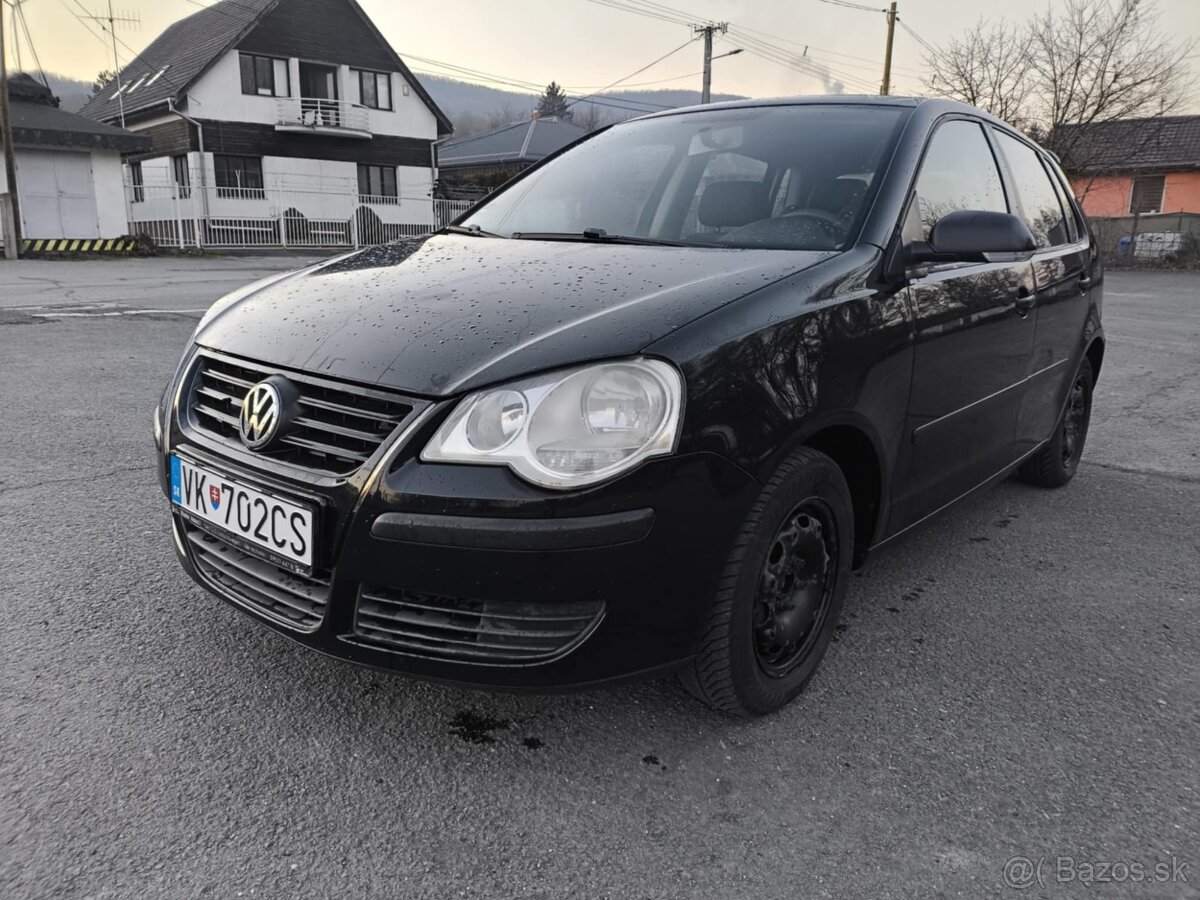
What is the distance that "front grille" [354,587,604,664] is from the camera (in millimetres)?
1854

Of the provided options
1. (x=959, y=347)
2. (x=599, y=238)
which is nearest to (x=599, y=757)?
(x=599, y=238)

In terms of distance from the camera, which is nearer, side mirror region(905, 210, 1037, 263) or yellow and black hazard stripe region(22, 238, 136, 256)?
side mirror region(905, 210, 1037, 263)

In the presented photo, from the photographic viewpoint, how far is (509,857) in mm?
1777

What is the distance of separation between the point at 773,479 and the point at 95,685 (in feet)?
5.87

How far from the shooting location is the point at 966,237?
263cm

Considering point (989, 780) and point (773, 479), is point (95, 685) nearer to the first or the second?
point (773, 479)

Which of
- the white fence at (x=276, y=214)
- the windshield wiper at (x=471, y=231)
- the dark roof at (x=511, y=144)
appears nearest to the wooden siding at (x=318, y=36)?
the white fence at (x=276, y=214)

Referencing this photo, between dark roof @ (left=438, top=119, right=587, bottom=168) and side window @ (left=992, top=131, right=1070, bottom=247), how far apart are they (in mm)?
38038

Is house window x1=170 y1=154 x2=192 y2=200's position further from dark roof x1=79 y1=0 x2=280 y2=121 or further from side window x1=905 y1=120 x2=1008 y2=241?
side window x1=905 y1=120 x2=1008 y2=241

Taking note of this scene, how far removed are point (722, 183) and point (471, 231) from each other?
0.90 m

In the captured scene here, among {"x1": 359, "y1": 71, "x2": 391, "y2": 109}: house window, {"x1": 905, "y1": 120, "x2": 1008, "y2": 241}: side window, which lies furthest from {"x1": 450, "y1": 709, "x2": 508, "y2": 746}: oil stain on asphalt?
{"x1": 359, "y1": 71, "x2": 391, "y2": 109}: house window

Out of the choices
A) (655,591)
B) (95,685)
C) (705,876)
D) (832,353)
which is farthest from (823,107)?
(95,685)

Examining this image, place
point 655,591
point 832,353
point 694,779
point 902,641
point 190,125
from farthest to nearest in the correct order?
point 190,125 → point 902,641 → point 832,353 → point 694,779 → point 655,591

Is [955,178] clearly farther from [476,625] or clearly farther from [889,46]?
[889,46]
